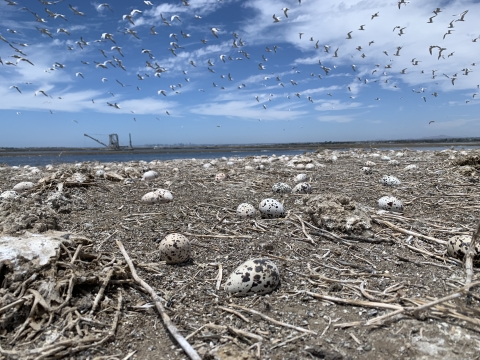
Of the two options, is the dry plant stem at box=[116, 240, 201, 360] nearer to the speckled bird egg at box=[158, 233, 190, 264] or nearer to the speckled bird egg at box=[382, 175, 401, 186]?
the speckled bird egg at box=[158, 233, 190, 264]

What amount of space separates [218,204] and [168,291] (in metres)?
2.98

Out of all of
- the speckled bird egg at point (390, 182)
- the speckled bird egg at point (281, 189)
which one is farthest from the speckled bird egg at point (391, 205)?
the speckled bird egg at point (390, 182)

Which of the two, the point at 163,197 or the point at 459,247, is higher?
the point at 163,197

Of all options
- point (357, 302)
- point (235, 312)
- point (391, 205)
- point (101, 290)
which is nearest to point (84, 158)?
point (391, 205)

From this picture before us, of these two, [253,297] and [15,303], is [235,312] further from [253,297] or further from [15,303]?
[15,303]

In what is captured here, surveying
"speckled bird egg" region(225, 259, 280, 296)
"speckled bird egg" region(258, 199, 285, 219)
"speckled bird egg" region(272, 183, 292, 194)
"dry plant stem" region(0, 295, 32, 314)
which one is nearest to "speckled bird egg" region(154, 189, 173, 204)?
"speckled bird egg" region(258, 199, 285, 219)

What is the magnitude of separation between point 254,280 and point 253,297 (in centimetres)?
16

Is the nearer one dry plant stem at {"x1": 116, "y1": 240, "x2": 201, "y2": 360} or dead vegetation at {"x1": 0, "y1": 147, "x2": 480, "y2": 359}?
dry plant stem at {"x1": 116, "y1": 240, "x2": 201, "y2": 360}

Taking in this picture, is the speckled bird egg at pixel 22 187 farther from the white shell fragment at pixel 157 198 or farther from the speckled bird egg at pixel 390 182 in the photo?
the speckled bird egg at pixel 390 182

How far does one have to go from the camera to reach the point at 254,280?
10.2 ft

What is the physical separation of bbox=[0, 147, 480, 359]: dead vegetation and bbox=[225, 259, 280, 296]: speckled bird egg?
0.25 feet

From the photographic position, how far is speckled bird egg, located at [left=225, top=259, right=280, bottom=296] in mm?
Result: 3102

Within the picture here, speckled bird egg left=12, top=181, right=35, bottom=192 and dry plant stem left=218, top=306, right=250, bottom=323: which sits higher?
speckled bird egg left=12, top=181, right=35, bottom=192

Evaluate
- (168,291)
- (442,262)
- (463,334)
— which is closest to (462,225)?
(442,262)
